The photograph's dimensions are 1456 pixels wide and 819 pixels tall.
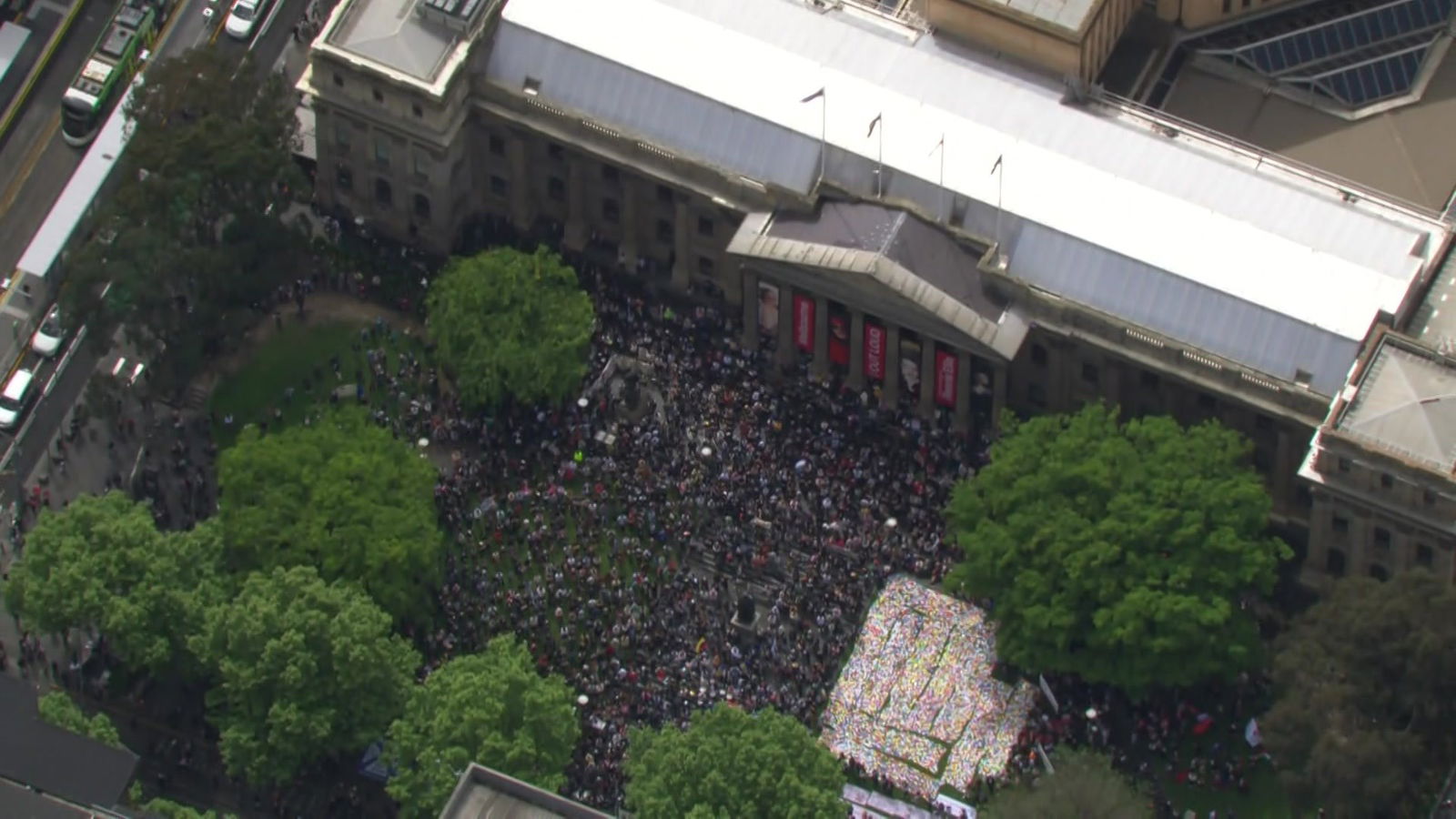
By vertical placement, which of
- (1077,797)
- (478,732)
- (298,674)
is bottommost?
(298,674)

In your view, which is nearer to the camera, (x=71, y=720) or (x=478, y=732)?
(x=478, y=732)

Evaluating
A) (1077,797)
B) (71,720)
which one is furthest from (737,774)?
(71,720)

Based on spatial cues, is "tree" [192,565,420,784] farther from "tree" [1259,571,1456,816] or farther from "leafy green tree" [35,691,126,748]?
"tree" [1259,571,1456,816]

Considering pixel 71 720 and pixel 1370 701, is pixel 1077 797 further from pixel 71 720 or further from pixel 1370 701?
pixel 71 720

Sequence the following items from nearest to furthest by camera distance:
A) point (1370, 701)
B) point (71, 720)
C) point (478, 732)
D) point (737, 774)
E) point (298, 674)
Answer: point (737, 774), point (1370, 701), point (478, 732), point (298, 674), point (71, 720)

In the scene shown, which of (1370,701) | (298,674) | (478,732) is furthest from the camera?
(298,674)

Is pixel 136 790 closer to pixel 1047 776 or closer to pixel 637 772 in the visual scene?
pixel 637 772

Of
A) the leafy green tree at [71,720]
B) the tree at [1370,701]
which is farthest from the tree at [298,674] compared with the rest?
the tree at [1370,701]

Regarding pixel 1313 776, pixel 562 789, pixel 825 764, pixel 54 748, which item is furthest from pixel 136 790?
pixel 1313 776
